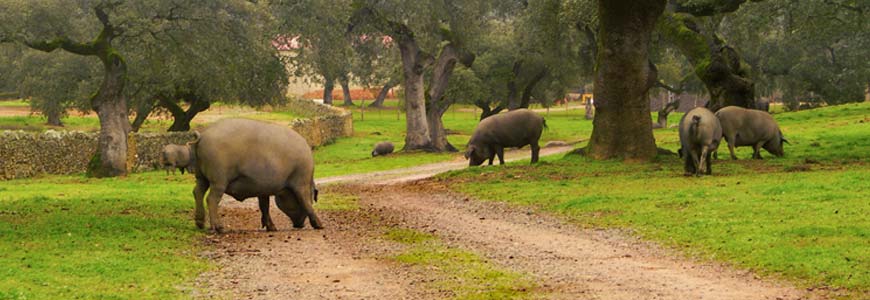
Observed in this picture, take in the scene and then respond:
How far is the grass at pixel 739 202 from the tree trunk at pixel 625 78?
73 centimetres

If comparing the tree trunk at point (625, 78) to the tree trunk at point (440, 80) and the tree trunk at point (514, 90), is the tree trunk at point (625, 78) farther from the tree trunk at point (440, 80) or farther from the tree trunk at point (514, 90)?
the tree trunk at point (514, 90)

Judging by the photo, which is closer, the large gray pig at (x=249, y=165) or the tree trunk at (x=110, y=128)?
the large gray pig at (x=249, y=165)

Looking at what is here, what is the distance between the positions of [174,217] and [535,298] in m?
10.8

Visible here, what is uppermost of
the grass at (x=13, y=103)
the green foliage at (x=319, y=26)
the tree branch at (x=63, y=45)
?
the green foliage at (x=319, y=26)

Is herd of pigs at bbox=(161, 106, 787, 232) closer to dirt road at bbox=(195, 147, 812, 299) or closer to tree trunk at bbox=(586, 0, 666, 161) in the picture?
dirt road at bbox=(195, 147, 812, 299)

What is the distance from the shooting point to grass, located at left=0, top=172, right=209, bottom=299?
12.2 meters

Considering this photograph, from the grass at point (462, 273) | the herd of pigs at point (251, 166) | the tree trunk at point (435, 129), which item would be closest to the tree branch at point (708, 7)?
the herd of pigs at point (251, 166)

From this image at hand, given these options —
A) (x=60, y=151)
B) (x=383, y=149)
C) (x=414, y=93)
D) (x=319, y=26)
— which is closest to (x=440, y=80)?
(x=414, y=93)

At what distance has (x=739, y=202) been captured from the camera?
64.5 feet

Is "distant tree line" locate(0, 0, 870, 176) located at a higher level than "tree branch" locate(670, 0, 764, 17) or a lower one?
lower

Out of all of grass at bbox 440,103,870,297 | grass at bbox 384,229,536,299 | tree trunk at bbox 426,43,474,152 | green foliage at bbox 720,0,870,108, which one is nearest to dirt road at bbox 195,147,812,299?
grass at bbox 384,229,536,299

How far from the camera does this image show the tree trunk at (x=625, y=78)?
29.2 m

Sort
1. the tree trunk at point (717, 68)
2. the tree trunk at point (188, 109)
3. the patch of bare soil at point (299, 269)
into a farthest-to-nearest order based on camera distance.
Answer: the tree trunk at point (188, 109) → the tree trunk at point (717, 68) → the patch of bare soil at point (299, 269)

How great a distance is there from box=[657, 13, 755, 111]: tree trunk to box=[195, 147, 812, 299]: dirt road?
43.2 ft
